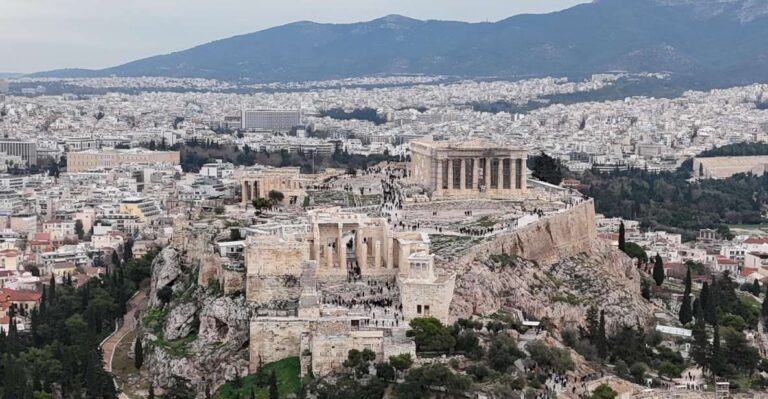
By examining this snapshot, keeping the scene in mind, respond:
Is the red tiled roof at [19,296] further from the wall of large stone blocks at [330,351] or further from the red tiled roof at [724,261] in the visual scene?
the red tiled roof at [724,261]

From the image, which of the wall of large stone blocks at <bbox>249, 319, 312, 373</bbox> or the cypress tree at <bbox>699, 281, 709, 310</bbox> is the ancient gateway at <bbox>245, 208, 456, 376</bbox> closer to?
the wall of large stone blocks at <bbox>249, 319, 312, 373</bbox>

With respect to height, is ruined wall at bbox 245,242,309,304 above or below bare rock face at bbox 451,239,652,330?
above

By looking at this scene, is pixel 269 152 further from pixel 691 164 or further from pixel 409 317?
pixel 409 317

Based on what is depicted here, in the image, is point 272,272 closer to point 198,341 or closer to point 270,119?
point 198,341

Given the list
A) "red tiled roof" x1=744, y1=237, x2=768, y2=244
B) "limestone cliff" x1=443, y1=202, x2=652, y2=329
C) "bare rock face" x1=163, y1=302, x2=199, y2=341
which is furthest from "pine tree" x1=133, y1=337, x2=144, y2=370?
"red tiled roof" x1=744, y1=237, x2=768, y2=244

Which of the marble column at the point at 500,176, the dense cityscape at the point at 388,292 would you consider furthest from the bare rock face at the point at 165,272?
the marble column at the point at 500,176

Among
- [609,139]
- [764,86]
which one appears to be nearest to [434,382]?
[609,139]
